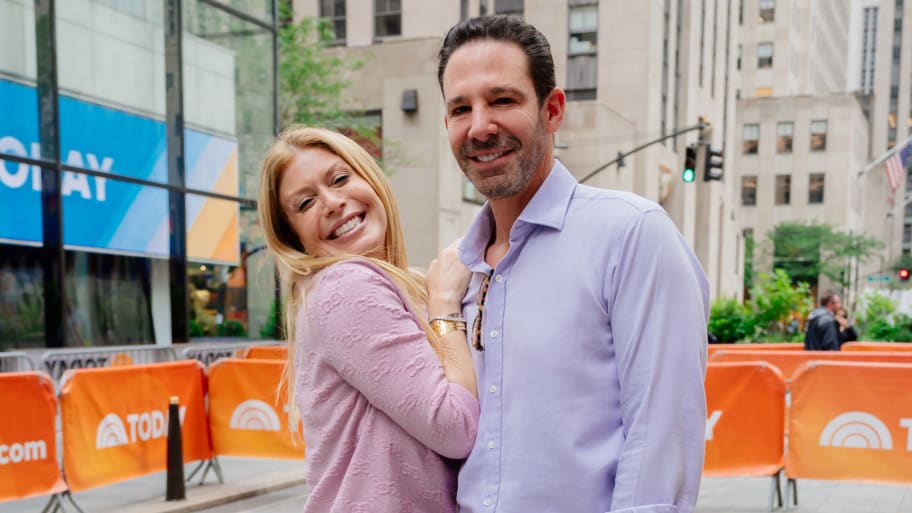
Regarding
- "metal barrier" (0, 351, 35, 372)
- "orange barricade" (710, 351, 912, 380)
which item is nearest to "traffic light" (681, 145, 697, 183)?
"orange barricade" (710, 351, 912, 380)

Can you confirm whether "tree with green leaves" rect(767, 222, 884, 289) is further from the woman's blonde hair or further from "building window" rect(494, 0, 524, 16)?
the woman's blonde hair

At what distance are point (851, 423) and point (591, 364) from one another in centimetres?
614

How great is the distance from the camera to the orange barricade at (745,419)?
7137mm

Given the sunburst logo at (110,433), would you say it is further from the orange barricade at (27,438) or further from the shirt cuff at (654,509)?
the shirt cuff at (654,509)

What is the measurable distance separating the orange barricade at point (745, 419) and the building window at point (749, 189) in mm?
74014

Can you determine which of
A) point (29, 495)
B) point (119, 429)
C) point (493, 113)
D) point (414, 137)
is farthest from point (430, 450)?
point (414, 137)

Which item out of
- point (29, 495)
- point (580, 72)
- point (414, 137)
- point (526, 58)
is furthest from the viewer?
point (580, 72)

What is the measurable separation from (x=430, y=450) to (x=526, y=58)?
1.00m

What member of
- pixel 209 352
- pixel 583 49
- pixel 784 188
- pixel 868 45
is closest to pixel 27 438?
pixel 209 352

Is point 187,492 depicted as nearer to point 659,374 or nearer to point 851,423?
point 851,423

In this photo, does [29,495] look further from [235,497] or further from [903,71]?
[903,71]

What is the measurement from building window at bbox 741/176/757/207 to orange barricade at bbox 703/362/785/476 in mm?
74014

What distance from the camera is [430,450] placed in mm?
2043

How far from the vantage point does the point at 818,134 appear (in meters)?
74.9
